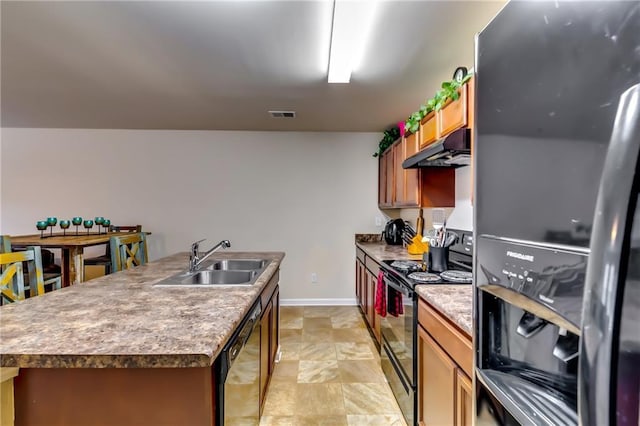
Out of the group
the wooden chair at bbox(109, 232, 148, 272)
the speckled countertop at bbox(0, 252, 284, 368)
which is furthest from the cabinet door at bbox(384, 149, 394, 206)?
the wooden chair at bbox(109, 232, 148, 272)

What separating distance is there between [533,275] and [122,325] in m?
1.19

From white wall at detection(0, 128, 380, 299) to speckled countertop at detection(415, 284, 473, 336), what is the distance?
286cm

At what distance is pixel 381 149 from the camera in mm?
4168

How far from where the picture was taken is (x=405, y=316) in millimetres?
1832

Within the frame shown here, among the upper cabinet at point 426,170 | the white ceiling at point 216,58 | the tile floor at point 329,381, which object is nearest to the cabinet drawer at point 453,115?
the upper cabinet at point 426,170

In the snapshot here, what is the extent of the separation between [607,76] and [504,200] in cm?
27

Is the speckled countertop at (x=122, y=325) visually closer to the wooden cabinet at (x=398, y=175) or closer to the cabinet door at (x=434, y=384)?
the cabinet door at (x=434, y=384)

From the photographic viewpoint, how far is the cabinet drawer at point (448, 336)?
1.13 metres

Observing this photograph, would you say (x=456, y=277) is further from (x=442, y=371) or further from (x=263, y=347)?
(x=263, y=347)

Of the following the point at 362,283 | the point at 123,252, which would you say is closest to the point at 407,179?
the point at 362,283

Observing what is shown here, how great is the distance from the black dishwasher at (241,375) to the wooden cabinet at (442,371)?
830 mm

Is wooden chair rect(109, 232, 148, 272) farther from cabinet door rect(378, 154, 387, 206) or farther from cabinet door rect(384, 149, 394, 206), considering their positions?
cabinet door rect(378, 154, 387, 206)

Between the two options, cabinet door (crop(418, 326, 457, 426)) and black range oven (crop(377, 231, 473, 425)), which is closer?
cabinet door (crop(418, 326, 457, 426))

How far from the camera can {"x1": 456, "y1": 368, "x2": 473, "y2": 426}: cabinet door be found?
1110mm
